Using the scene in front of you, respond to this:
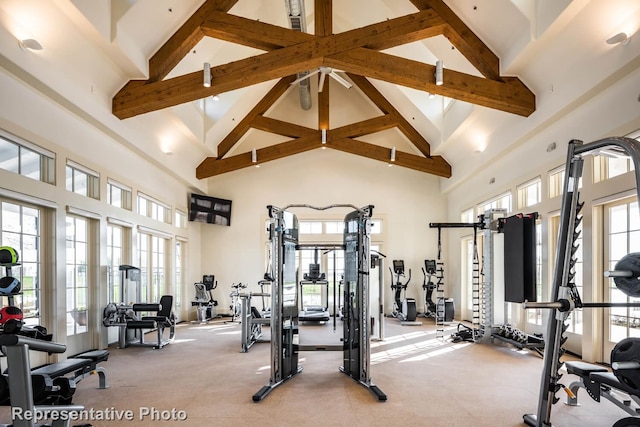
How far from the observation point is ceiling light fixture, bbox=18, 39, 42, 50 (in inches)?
173

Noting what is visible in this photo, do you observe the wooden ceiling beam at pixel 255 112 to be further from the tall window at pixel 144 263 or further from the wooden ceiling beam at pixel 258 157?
the tall window at pixel 144 263

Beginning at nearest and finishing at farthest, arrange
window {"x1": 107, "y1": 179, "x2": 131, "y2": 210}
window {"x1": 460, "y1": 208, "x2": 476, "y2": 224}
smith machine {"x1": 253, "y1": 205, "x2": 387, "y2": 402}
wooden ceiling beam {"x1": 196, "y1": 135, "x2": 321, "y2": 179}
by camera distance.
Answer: smith machine {"x1": 253, "y1": 205, "x2": 387, "y2": 402} < window {"x1": 107, "y1": 179, "x2": 131, "y2": 210} < window {"x1": 460, "y1": 208, "x2": 476, "y2": 224} < wooden ceiling beam {"x1": 196, "y1": 135, "x2": 321, "y2": 179}

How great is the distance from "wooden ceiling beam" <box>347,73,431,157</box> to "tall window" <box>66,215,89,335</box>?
6.75 metres

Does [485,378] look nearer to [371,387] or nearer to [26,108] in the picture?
[371,387]

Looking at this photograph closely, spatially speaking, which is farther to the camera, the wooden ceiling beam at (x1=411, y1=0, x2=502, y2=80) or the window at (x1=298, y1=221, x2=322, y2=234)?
the window at (x1=298, y1=221, x2=322, y2=234)

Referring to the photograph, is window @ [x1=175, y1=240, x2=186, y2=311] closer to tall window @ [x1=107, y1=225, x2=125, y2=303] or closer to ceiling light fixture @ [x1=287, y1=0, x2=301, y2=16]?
tall window @ [x1=107, y1=225, x2=125, y2=303]

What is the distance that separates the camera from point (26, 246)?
16.6 ft

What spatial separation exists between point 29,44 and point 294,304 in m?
4.05

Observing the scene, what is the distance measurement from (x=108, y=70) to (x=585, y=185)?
21.6ft

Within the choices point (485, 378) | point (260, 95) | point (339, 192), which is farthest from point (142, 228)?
point (485, 378)

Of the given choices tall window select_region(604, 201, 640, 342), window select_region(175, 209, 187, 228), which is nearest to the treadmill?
window select_region(175, 209, 187, 228)

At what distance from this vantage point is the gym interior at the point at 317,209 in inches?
144

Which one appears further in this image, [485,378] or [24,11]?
[485,378]

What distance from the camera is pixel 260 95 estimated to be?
10023 millimetres
